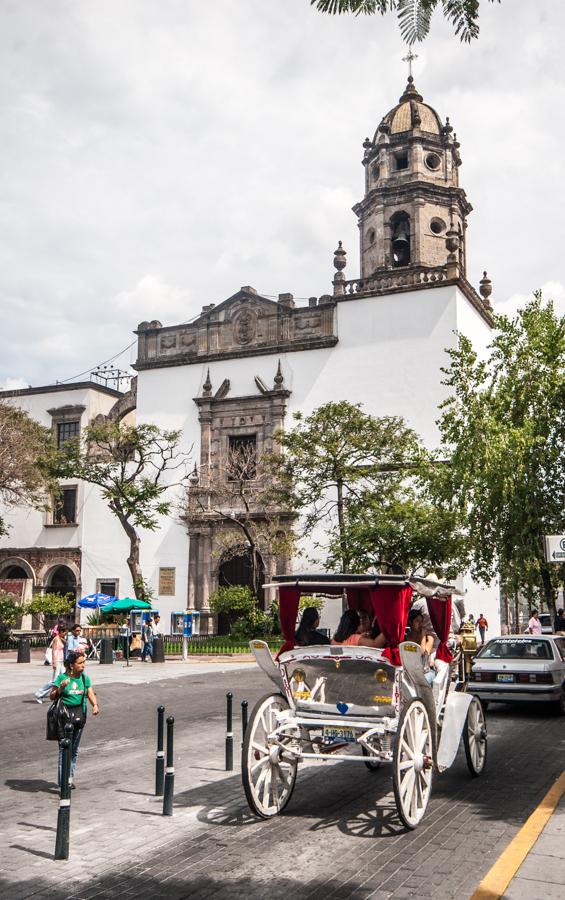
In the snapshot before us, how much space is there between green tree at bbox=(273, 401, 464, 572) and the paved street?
1687 centimetres

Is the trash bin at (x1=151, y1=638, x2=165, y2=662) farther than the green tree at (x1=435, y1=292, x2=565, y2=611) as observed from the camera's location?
Yes

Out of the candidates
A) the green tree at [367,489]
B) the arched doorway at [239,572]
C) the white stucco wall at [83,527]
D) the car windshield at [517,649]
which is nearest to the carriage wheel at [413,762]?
the car windshield at [517,649]

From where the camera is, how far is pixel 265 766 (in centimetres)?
732

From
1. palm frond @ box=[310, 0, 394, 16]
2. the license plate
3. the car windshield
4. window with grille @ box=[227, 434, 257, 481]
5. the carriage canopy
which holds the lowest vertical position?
the license plate

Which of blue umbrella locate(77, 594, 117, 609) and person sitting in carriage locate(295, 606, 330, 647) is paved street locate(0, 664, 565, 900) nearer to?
person sitting in carriage locate(295, 606, 330, 647)

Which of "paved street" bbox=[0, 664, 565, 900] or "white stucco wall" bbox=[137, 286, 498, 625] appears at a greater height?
"white stucco wall" bbox=[137, 286, 498, 625]

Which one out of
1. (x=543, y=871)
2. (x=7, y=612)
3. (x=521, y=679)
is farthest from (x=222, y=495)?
(x=543, y=871)

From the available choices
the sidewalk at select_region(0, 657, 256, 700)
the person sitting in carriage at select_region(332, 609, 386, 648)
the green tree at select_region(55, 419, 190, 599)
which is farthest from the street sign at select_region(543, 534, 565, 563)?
the green tree at select_region(55, 419, 190, 599)

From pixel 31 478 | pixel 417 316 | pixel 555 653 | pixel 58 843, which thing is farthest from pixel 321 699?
pixel 417 316

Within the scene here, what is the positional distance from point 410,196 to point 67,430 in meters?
20.5

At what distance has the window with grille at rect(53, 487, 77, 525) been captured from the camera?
41.7 meters

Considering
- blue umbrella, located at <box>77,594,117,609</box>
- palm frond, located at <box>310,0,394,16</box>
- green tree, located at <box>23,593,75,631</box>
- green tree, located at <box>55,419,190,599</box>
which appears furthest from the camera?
green tree, located at <box>55,419,190,599</box>

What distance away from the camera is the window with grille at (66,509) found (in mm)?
41688

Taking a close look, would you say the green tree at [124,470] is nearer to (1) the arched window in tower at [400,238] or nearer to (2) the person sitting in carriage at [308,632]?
(1) the arched window in tower at [400,238]
